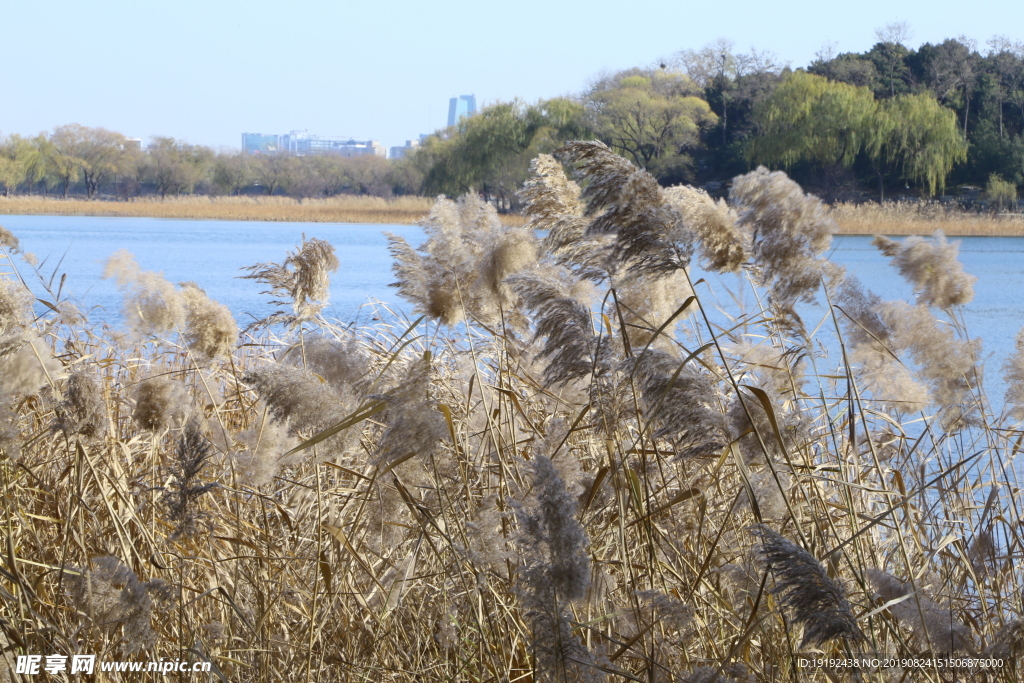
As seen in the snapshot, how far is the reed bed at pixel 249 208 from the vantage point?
37188 mm

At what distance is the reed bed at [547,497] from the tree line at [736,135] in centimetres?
2550

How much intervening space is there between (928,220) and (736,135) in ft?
49.3

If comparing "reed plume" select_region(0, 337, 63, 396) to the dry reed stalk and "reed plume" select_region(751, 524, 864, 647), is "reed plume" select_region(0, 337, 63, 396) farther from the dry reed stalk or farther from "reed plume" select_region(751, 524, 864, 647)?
the dry reed stalk

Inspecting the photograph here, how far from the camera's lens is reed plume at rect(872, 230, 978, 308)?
2133 millimetres

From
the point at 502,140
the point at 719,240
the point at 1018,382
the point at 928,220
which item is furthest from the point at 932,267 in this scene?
the point at 502,140

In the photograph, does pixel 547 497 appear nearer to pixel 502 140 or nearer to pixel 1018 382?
pixel 1018 382

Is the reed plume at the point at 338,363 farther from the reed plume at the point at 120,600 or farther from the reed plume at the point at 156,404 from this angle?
the reed plume at the point at 120,600

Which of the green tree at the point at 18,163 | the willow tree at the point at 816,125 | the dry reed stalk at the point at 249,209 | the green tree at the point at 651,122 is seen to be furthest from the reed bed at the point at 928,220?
the green tree at the point at 18,163

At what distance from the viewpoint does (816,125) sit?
32.0 meters

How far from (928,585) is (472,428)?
121cm

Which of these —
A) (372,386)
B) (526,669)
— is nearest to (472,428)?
(372,386)

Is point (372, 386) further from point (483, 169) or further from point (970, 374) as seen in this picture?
point (483, 169)

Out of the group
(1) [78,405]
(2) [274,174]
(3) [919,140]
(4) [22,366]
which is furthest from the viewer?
(2) [274,174]

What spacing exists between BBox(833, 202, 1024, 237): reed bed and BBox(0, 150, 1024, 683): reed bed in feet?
69.4
